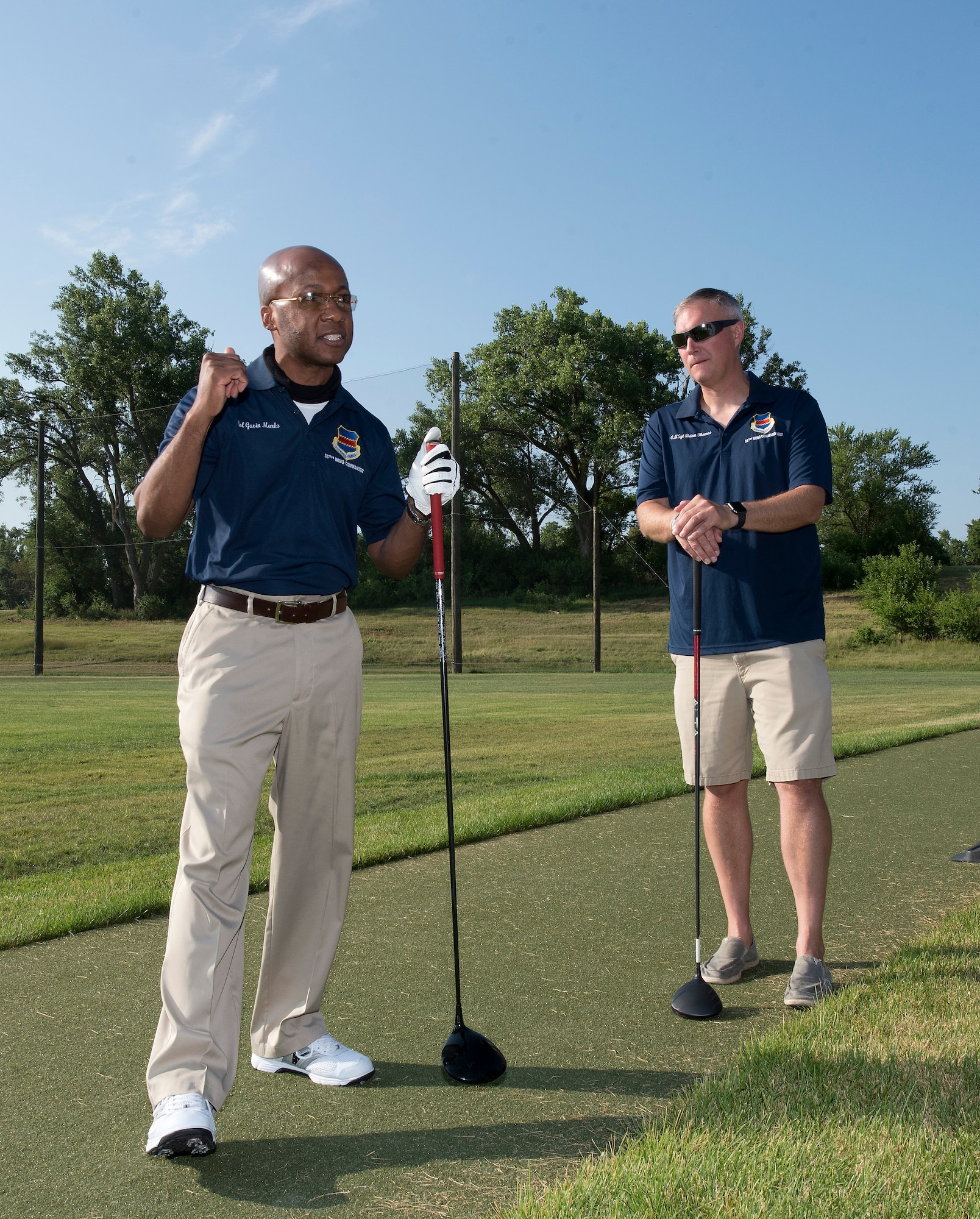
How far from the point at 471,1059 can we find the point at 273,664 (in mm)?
1134

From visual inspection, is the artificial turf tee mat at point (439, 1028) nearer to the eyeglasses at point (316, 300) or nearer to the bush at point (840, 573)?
the eyeglasses at point (316, 300)

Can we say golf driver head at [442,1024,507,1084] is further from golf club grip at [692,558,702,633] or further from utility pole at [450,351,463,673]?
A: utility pole at [450,351,463,673]

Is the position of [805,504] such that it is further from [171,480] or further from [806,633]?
[171,480]

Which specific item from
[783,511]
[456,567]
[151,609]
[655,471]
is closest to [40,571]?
[151,609]

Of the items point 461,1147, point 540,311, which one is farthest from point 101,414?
point 461,1147

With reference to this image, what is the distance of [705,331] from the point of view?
3.81 meters

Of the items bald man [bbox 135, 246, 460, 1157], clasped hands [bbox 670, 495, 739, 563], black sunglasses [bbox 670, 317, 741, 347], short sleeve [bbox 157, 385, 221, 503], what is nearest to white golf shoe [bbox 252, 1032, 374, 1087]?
bald man [bbox 135, 246, 460, 1157]

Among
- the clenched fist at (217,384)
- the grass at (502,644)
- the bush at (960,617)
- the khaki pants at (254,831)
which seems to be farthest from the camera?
the bush at (960,617)

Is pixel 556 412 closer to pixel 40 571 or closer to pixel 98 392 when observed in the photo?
pixel 98 392

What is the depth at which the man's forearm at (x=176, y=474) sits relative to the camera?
283 centimetres

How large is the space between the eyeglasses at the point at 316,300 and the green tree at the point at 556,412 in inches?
2110

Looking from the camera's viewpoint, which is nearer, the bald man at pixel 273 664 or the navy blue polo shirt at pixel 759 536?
the bald man at pixel 273 664

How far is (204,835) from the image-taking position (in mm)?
2750

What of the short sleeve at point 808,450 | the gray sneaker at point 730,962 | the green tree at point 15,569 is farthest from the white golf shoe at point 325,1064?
the green tree at point 15,569
